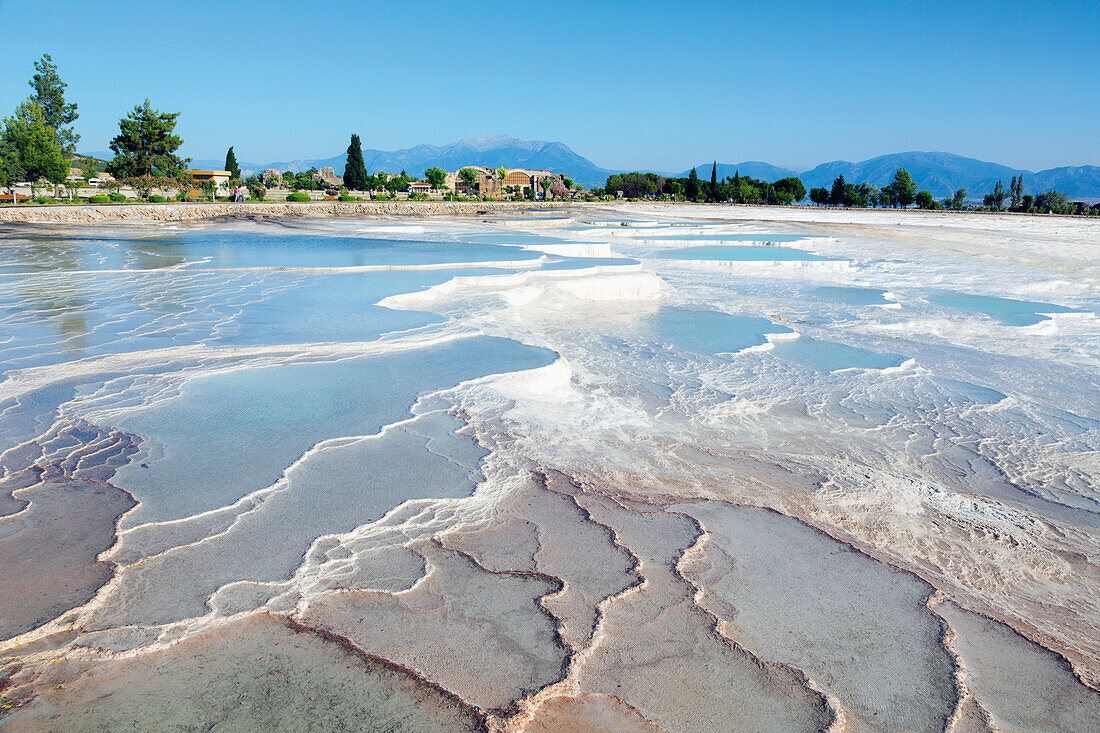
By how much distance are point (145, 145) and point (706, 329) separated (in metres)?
40.7

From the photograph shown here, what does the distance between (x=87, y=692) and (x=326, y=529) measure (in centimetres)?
133

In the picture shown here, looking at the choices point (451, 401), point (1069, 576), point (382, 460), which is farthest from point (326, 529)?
point (1069, 576)

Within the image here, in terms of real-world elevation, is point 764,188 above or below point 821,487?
above

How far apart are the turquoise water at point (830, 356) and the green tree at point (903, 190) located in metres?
63.8

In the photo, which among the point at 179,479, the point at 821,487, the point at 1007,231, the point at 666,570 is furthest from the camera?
the point at 1007,231

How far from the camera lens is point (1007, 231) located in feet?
104

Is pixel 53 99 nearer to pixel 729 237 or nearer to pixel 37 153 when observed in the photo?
pixel 37 153

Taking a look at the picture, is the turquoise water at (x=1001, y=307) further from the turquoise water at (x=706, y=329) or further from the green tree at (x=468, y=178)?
the green tree at (x=468, y=178)

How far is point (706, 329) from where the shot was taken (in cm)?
942

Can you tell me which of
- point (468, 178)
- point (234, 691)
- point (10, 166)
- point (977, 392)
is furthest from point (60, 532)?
point (468, 178)

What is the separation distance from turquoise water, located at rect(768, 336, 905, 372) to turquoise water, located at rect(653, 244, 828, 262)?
965 centimetres

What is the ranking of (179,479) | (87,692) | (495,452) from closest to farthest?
1. (87,692)
2. (179,479)
3. (495,452)

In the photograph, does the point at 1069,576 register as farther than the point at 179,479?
No

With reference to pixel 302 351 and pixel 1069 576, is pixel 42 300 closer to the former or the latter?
pixel 302 351
